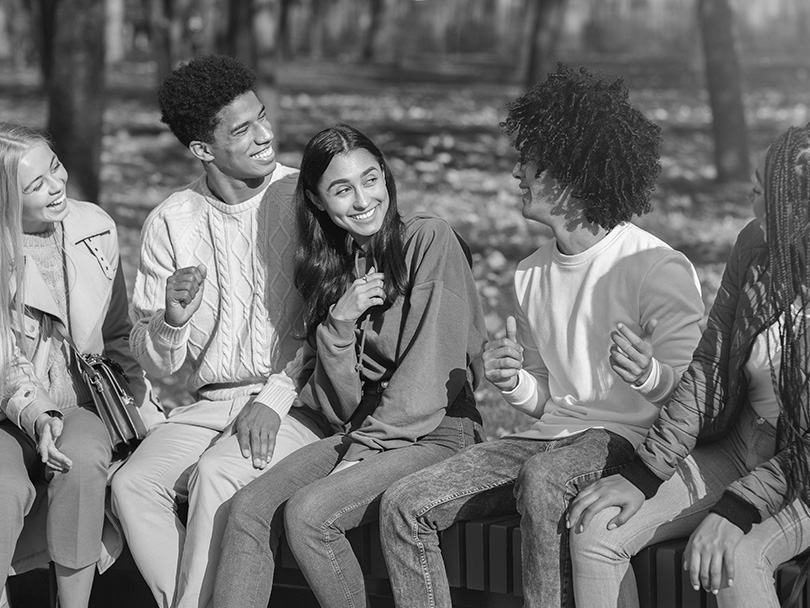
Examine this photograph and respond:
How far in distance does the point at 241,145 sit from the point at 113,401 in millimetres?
961

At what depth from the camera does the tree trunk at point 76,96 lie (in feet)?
27.6

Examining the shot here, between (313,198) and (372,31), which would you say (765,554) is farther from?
(372,31)

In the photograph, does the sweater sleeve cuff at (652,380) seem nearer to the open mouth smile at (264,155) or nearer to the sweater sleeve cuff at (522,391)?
the sweater sleeve cuff at (522,391)

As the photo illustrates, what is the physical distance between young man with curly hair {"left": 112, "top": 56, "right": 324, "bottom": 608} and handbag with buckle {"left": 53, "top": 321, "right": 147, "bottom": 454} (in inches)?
2.8

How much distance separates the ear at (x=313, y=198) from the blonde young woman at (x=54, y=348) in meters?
0.83

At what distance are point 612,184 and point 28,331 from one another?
6.52 feet

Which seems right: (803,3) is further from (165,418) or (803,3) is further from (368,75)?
(165,418)

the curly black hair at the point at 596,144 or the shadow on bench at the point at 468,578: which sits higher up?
the curly black hair at the point at 596,144

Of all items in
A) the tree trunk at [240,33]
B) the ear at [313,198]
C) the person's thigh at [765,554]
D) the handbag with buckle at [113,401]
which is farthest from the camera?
the tree trunk at [240,33]

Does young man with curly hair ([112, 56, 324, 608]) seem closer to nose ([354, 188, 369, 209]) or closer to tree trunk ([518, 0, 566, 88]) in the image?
nose ([354, 188, 369, 209])

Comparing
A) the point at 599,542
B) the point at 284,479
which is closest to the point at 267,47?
the point at 284,479

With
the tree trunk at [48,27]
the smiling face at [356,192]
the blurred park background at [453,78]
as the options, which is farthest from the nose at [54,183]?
the blurred park background at [453,78]

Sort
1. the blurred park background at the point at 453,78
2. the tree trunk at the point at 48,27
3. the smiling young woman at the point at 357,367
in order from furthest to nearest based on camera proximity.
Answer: the blurred park background at the point at 453,78
the tree trunk at the point at 48,27
the smiling young woman at the point at 357,367

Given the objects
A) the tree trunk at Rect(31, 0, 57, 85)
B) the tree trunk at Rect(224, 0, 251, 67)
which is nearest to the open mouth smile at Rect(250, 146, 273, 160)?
the tree trunk at Rect(31, 0, 57, 85)
